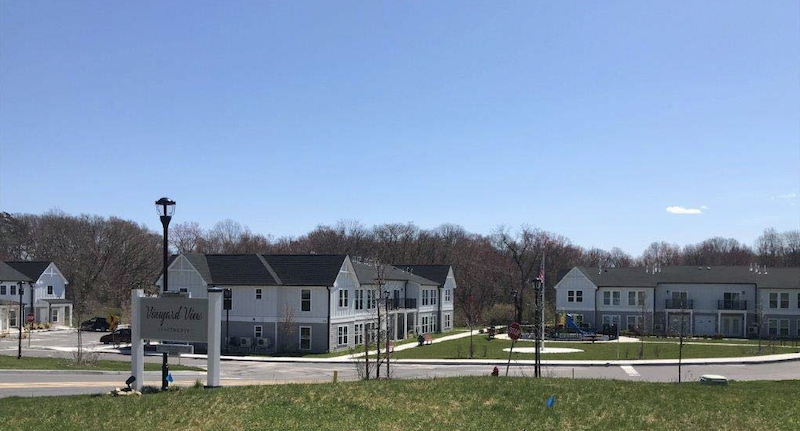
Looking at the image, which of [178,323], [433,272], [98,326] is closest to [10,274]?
[98,326]

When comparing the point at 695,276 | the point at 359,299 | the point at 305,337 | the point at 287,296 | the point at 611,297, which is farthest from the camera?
the point at 611,297

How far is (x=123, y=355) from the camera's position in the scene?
4734 centimetres

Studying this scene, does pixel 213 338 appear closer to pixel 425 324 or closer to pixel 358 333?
pixel 358 333

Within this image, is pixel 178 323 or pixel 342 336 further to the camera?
pixel 342 336

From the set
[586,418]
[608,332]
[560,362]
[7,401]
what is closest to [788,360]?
[560,362]

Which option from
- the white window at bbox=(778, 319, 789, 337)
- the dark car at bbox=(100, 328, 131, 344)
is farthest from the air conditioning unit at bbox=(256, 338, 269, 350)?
the white window at bbox=(778, 319, 789, 337)

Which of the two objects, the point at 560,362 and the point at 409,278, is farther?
the point at 409,278

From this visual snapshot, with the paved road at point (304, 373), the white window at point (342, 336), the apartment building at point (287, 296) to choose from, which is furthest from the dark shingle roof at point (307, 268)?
the paved road at point (304, 373)

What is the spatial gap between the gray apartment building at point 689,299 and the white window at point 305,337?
33673 millimetres

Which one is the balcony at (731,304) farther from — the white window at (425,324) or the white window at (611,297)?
the white window at (425,324)

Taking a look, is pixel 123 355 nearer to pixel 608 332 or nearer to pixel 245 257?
pixel 245 257

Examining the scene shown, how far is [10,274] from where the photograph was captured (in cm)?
7575

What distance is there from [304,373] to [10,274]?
5122 cm

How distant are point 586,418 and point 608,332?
54.9 metres
